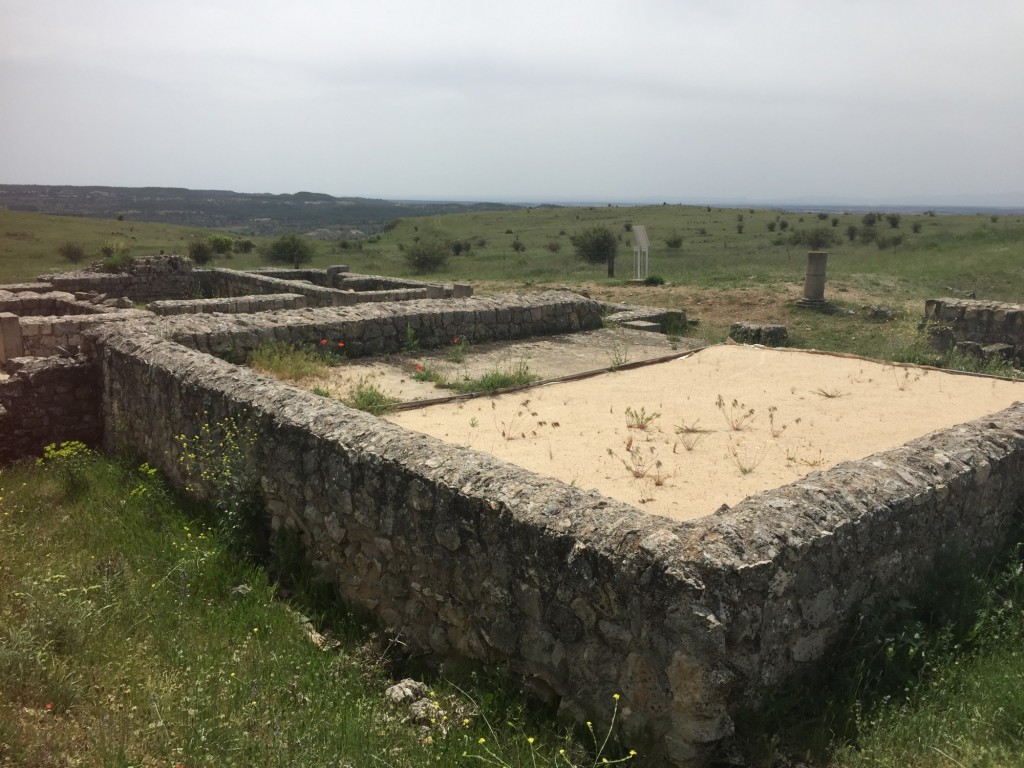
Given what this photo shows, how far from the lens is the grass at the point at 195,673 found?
3.49 metres

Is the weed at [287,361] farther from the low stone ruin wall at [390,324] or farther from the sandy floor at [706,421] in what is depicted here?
the sandy floor at [706,421]

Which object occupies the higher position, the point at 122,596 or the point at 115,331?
the point at 115,331

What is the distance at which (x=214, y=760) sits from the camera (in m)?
3.38

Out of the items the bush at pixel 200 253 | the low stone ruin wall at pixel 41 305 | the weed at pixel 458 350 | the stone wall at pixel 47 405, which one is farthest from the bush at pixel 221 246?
the stone wall at pixel 47 405

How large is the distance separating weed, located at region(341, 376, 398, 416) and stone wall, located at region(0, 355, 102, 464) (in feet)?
9.60

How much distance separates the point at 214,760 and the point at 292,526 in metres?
2.21

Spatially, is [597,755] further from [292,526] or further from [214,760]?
[292,526]

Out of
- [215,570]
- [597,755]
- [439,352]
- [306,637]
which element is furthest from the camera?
[439,352]

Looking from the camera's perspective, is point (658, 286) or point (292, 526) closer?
point (292, 526)

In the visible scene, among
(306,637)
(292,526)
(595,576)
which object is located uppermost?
(595,576)

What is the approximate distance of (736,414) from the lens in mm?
8172

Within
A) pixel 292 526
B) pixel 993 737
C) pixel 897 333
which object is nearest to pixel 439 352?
pixel 292 526

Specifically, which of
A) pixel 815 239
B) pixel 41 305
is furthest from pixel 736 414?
pixel 815 239

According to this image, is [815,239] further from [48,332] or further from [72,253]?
[48,332]
